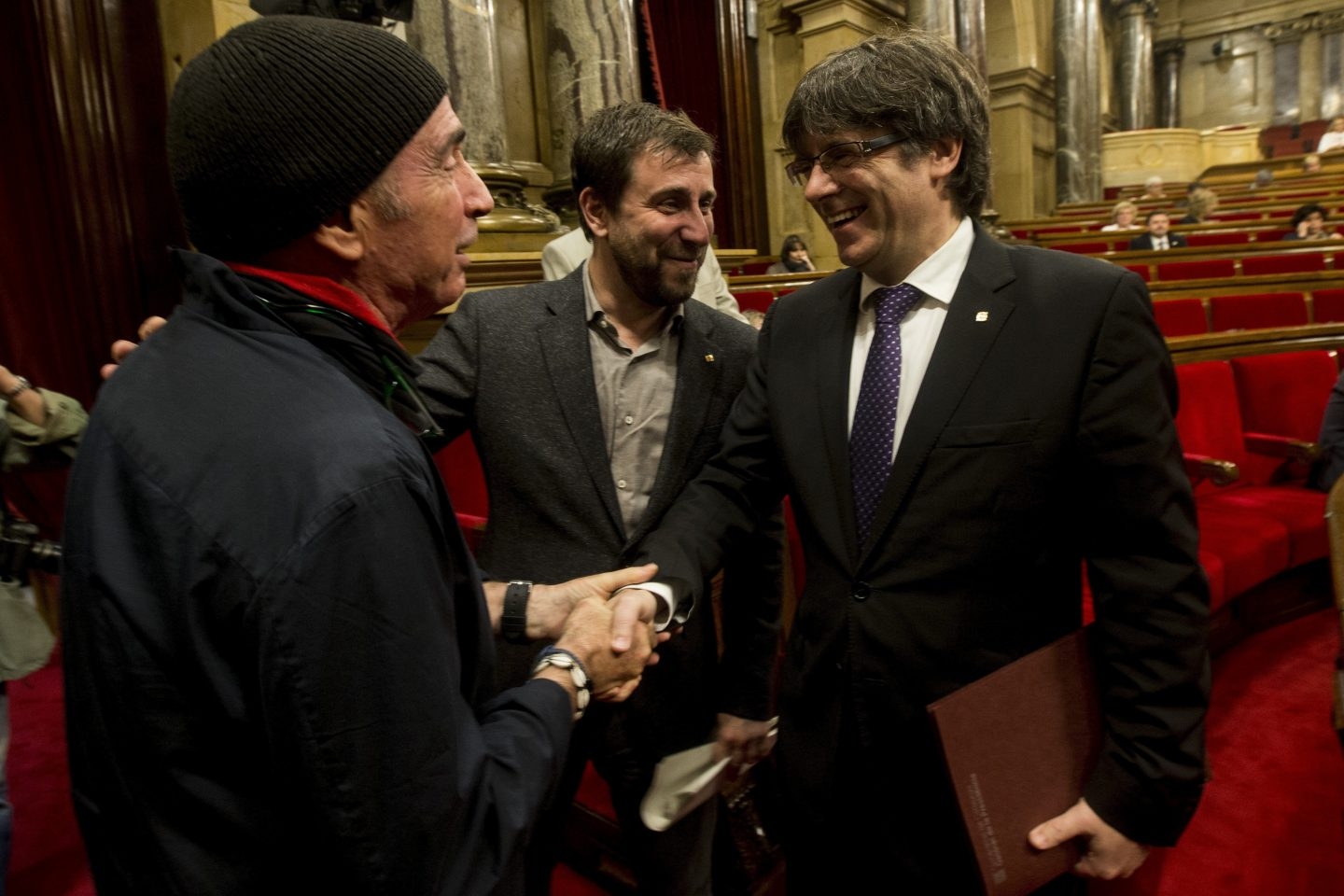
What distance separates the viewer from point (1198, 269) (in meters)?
6.41

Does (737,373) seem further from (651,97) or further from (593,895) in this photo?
(651,97)

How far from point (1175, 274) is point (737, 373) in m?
6.38

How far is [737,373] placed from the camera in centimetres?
153

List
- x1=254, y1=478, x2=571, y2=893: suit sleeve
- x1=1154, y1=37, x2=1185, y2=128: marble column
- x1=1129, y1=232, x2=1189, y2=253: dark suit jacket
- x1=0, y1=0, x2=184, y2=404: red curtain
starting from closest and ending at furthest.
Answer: x1=254, y1=478, x2=571, y2=893: suit sleeve < x1=0, y1=0, x2=184, y2=404: red curtain < x1=1129, y1=232, x2=1189, y2=253: dark suit jacket < x1=1154, y1=37, x2=1185, y2=128: marble column

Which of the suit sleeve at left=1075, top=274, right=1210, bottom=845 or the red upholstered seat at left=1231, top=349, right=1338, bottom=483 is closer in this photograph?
the suit sleeve at left=1075, top=274, right=1210, bottom=845

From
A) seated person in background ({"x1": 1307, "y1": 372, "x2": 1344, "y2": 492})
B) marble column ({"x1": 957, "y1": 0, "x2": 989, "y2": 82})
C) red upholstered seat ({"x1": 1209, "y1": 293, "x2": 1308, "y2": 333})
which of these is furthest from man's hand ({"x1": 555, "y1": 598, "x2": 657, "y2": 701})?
marble column ({"x1": 957, "y1": 0, "x2": 989, "y2": 82})

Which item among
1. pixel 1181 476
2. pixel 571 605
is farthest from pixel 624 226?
pixel 1181 476

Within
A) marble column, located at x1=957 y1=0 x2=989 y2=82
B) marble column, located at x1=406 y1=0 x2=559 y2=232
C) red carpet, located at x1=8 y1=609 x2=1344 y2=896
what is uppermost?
marble column, located at x1=957 y1=0 x2=989 y2=82

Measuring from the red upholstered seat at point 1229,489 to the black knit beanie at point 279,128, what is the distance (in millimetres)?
2888

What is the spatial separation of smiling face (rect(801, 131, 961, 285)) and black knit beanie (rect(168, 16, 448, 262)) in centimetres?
65

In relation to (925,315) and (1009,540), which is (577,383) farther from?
(1009,540)

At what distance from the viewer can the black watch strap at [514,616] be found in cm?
120

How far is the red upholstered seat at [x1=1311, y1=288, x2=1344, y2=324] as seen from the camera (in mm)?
5014

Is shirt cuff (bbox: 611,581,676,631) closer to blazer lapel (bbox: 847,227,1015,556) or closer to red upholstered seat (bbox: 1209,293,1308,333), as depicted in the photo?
blazer lapel (bbox: 847,227,1015,556)
